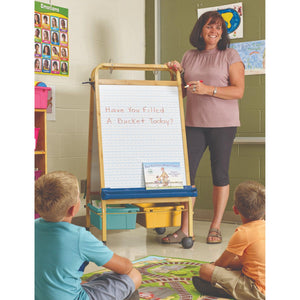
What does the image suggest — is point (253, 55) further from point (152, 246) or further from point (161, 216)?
point (152, 246)

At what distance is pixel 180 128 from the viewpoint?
3.04 m

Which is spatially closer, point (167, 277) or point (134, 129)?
point (167, 277)

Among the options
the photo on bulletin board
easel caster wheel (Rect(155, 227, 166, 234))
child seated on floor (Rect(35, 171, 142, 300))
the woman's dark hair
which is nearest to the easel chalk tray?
the woman's dark hair

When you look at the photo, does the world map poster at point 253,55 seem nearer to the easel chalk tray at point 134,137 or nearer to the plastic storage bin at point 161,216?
the easel chalk tray at point 134,137

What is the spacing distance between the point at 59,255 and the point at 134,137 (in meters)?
1.58

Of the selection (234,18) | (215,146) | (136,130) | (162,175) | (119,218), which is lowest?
(119,218)

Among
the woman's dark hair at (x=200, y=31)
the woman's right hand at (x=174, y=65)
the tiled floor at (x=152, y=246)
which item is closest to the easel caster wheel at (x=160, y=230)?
the tiled floor at (x=152, y=246)

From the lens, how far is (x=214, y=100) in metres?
3.04

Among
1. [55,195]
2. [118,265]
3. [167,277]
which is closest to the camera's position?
[55,195]

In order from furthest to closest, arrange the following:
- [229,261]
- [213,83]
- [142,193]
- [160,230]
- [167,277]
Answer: [160,230] < [213,83] < [142,193] < [167,277] < [229,261]

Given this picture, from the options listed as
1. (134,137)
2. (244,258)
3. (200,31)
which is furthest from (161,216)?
(200,31)

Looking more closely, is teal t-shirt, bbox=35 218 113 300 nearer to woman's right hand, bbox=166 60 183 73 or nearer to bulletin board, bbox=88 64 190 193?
bulletin board, bbox=88 64 190 193

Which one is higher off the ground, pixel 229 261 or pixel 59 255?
pixel 59 255
